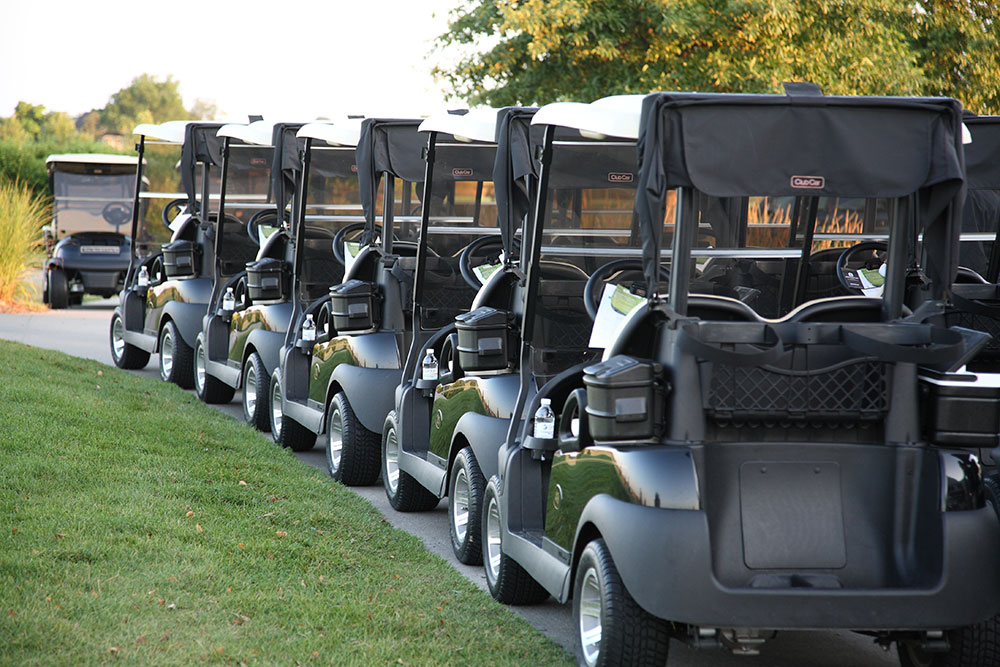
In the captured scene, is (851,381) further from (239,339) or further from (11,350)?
(11,350)

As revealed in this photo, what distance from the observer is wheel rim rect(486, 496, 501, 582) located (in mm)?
5469

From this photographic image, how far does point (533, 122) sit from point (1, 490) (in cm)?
330

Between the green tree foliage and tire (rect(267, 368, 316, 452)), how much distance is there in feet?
26.1

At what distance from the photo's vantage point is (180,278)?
1138cm

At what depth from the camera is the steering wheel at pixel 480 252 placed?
706cm

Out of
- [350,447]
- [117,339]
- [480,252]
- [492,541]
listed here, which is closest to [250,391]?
[350,447]

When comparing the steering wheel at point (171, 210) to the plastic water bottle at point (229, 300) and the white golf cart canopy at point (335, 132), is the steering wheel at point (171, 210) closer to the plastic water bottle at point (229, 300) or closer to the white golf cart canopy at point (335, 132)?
the plastic water bottle at point (229, 300)

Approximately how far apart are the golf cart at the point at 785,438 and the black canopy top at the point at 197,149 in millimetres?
7702

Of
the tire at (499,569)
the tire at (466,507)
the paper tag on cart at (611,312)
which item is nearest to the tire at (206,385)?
the tire at (466,507)

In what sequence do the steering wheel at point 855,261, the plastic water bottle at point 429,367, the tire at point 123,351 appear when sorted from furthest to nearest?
the tire at point 123,351, the plastic water bottle at point 429,367, the steering wheel at point 855,261

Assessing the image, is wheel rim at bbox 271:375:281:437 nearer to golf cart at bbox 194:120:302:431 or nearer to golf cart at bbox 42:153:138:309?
golf cart at bbox 194:120:302:431

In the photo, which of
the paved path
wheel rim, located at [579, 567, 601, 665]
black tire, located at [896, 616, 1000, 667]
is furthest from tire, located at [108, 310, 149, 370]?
black tire, located at [896, 616, 1000, 667]

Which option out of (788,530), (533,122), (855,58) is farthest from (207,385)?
(855,58)

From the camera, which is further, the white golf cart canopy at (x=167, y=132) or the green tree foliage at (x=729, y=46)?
the green tree foliage at (x=729, y=46)
